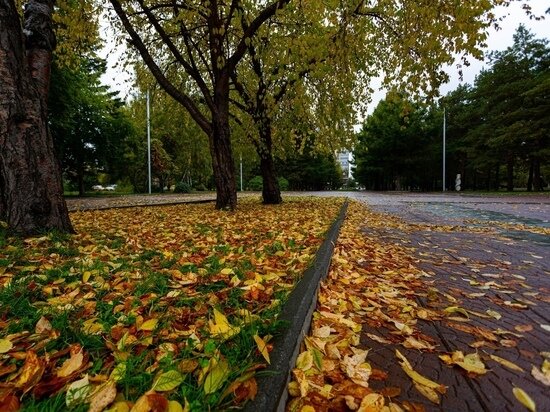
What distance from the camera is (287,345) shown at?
1.88 metres

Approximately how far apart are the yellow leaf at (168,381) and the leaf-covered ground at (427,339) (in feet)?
1.77

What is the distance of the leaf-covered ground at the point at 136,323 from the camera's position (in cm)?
152

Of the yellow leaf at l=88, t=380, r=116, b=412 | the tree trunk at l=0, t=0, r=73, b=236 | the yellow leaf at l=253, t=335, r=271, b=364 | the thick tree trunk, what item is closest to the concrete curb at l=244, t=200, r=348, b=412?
the yellow leaf at l=253, t=335, r=271, b=364

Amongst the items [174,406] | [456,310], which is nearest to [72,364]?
[174,406]

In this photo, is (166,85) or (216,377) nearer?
(216,377)

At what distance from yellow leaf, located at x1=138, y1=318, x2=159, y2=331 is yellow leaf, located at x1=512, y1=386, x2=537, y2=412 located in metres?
2.03

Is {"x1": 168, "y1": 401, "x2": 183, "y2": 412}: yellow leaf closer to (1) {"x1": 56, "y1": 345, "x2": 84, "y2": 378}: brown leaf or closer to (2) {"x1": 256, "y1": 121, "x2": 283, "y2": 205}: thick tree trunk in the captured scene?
(1) {"x1": 56, "y1": 345, "x2": 84, "y2": 378}: brown leaf

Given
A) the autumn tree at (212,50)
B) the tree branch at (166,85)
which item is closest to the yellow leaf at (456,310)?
the autumn tree at (212,50)

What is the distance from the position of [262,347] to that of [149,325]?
0.85m

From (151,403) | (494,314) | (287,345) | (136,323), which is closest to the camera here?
(151,403)

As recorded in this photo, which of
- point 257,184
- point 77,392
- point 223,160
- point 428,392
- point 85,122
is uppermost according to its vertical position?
point 85,122

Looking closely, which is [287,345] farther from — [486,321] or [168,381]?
[486,321]

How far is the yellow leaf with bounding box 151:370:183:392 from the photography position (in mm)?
1518

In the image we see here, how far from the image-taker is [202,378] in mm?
1581
